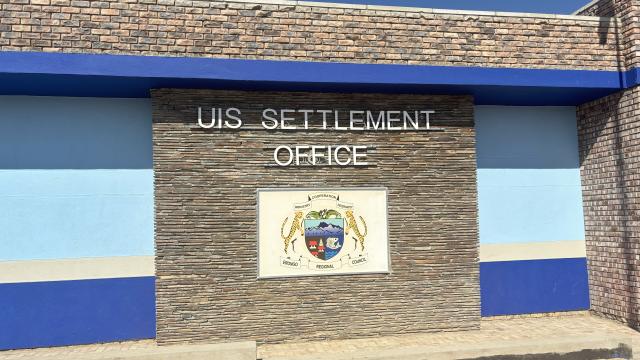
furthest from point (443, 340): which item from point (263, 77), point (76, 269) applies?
point (76, 269)

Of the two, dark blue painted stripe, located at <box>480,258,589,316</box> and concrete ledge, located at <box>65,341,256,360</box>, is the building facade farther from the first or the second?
concrete ledge, located at <box>65,341,256,360</box>

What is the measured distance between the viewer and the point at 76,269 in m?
9.70

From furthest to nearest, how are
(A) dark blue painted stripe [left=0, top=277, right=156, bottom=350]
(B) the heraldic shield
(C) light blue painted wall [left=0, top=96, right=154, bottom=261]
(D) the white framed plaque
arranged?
(B) the heraldic shield → (D) the white framed plaque → (C) light blue painted wall [left=0, top=96, right=154, bottom=261] → (A) dark blue painted stripe [left=0, top=277, right=156, bottom=350]

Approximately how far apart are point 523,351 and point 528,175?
4.94 metres

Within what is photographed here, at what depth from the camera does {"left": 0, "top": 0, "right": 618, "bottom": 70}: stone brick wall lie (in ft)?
29.0

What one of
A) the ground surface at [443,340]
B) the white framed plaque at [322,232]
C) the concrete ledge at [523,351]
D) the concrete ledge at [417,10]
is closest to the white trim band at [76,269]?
the ground surface at [443,340]

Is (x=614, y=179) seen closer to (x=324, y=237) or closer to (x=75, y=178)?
(x=324, y=237)

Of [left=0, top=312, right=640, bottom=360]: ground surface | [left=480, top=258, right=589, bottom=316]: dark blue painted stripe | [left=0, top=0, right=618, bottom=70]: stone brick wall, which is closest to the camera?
[left=0, top=0, right=618, bottom=70]: stone brick wall

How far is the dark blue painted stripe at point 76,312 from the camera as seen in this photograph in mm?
Result: 9406

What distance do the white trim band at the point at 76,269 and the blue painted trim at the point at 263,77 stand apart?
3.25 meters

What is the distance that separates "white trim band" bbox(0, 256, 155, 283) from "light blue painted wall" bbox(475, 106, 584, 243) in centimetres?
736

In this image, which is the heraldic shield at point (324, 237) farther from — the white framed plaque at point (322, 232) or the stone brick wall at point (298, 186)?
the stone brick wall at point (298, 186)

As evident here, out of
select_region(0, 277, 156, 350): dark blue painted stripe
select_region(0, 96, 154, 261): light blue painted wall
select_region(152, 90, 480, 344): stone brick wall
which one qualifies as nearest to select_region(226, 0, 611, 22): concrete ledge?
select_region(152, 90, 480, 344): stone brick wall

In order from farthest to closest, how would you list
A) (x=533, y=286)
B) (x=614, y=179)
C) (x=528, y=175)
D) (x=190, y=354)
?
1. (x=528, y=175)
2. (x=533, y=286)
3. (x=614, y=179)
4. (x=190, y=354)
